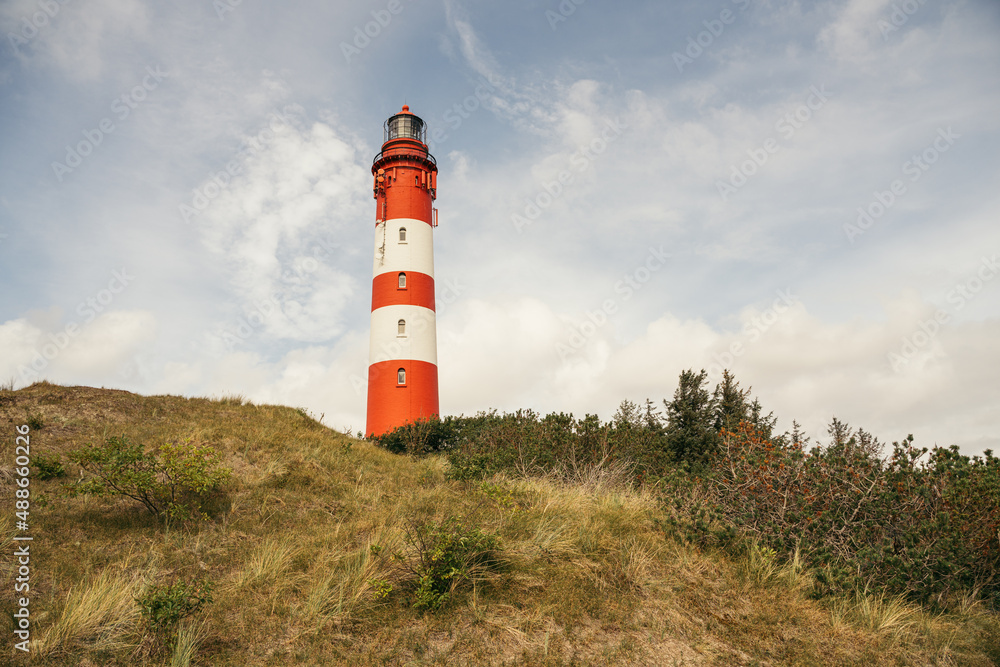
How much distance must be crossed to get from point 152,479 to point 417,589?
4457 mm

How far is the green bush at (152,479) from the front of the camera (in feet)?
26.0

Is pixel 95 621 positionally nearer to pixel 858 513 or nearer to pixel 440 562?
pixel 440 562

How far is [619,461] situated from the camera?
12.3 metres

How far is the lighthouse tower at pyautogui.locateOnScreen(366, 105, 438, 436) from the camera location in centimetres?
2239

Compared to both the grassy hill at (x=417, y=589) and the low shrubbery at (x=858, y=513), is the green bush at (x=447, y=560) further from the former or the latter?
the low shrubbery at (x=858, y=513)

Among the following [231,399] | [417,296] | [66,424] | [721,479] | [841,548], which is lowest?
[841,548]

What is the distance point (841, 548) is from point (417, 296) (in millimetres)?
18118

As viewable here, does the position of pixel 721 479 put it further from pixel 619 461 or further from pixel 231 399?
pixel 231 399

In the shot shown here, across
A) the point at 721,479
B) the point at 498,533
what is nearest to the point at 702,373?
the point at 721,479

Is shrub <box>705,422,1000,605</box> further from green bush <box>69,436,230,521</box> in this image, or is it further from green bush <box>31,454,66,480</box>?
green bush <box>31,454,66,480</box>

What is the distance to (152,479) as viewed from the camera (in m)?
8.03

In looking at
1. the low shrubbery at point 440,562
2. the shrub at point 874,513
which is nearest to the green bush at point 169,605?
the low shrubbery at point 440,562

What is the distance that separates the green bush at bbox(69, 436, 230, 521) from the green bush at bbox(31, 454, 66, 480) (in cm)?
116

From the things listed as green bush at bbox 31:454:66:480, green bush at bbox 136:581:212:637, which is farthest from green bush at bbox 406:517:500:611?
green bush at bbox 31:454:66:480
